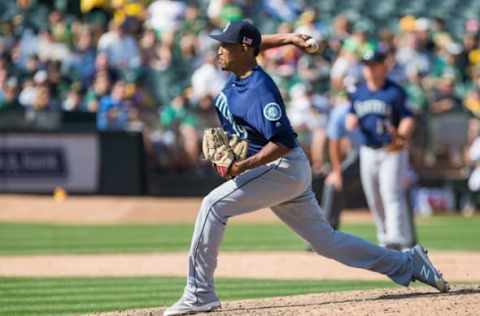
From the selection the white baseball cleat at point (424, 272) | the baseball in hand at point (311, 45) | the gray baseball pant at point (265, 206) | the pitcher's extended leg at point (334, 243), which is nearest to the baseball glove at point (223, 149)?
the gray baseball pant at point (265, 206)

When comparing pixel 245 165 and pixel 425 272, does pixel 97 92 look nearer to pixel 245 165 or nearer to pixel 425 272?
pixel 425 272

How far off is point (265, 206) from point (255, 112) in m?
0.64

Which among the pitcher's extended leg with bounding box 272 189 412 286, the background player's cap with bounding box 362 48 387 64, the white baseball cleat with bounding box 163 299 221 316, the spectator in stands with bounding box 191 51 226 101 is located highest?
the spectator in stands with bounding box 191 51 226 101

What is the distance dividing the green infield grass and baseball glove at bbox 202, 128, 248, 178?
1.58 metres

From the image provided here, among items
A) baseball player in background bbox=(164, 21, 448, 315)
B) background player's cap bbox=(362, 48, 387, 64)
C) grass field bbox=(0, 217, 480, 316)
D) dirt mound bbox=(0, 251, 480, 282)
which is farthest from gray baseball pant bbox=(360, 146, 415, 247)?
baseball player in background bbox=(164, 21, 448, 315)

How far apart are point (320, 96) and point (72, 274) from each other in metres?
8.31

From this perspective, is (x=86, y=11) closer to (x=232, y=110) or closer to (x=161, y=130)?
(x=161, y=130)

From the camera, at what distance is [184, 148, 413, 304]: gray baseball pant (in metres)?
6.44

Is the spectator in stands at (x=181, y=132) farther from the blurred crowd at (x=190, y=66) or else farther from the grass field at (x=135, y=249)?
the grass field at (x=135, y=249)

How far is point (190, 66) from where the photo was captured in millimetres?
17859

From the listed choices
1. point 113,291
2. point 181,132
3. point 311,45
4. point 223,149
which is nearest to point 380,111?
point 113,291

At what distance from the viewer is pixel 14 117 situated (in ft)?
54.5

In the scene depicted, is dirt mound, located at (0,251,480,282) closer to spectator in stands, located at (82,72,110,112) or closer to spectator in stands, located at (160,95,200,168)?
spectator in stands, located at (160,95,200,168)

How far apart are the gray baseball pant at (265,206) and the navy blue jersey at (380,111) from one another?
3.83 meters
